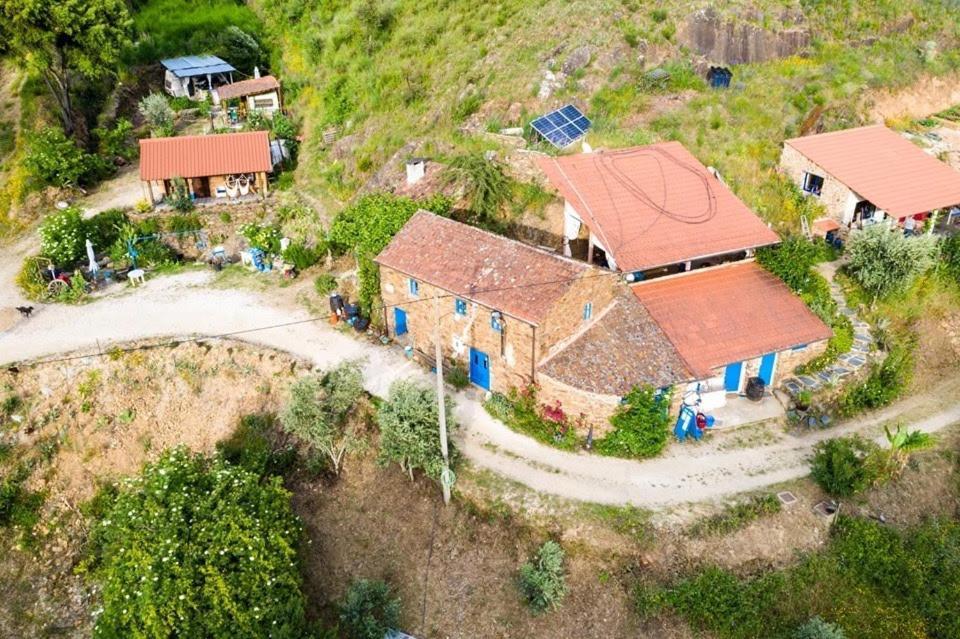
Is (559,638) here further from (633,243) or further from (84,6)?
(84,6)

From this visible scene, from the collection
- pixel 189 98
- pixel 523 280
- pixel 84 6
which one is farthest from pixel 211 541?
pixel 189 98

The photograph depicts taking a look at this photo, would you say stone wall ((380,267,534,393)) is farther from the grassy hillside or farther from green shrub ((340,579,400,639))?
the grassy hillside

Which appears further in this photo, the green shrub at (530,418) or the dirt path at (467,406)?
the green shrub at (530,418)

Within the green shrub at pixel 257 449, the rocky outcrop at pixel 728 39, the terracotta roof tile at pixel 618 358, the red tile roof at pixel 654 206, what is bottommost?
the green shrub at pixel 257 449

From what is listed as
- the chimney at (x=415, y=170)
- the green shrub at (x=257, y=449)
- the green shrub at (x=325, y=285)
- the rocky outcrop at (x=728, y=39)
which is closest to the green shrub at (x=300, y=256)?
the green shrub at (x=325, y=285)

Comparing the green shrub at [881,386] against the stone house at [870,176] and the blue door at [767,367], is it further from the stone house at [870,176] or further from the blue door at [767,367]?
the stone house at [870,176]

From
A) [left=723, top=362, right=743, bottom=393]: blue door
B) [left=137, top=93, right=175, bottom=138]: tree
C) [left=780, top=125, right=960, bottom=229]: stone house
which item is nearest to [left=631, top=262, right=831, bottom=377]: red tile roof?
[left=723, top=362, right=743, bottom=393]: blue door

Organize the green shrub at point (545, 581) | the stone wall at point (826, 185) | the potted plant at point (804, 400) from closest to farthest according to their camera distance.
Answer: the green shrub at point (545, 581), the potted plant at point (804, 400), the stone wall at point (826, 185)
